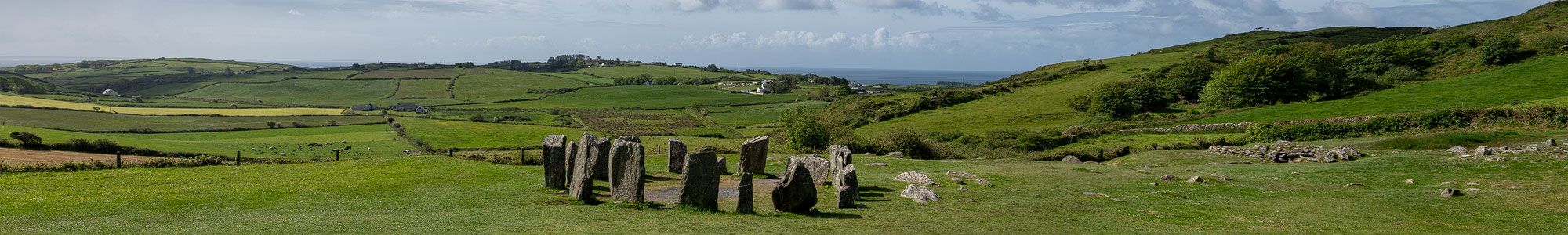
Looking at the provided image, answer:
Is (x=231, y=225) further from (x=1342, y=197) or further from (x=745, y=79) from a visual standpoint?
(x=745, y=79)

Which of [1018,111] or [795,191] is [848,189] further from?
[1018,111]

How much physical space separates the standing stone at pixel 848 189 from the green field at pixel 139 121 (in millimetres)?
80617

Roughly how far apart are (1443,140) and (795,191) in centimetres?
3385

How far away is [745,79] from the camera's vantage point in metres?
182

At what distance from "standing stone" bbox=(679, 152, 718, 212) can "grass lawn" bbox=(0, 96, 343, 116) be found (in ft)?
334

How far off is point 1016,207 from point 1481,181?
14948mm

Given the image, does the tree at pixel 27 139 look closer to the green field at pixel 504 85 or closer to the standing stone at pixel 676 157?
the standing stone at pixel 676 157

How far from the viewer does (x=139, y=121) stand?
80.9 metres

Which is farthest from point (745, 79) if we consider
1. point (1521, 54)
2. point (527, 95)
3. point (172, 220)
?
point (172, 220)

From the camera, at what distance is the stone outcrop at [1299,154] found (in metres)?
30.8

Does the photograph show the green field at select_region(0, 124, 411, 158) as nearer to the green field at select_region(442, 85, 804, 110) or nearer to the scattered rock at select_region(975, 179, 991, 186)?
the green field at select_region(442, 85, 804, 110)

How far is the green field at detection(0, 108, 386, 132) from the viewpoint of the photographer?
71.2 meters

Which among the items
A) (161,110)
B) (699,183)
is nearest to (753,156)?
(699,183)

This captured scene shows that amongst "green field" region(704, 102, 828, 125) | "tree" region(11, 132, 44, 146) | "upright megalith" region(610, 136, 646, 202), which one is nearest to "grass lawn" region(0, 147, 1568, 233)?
"upright megalith" region(610, 136, 646, 202)
